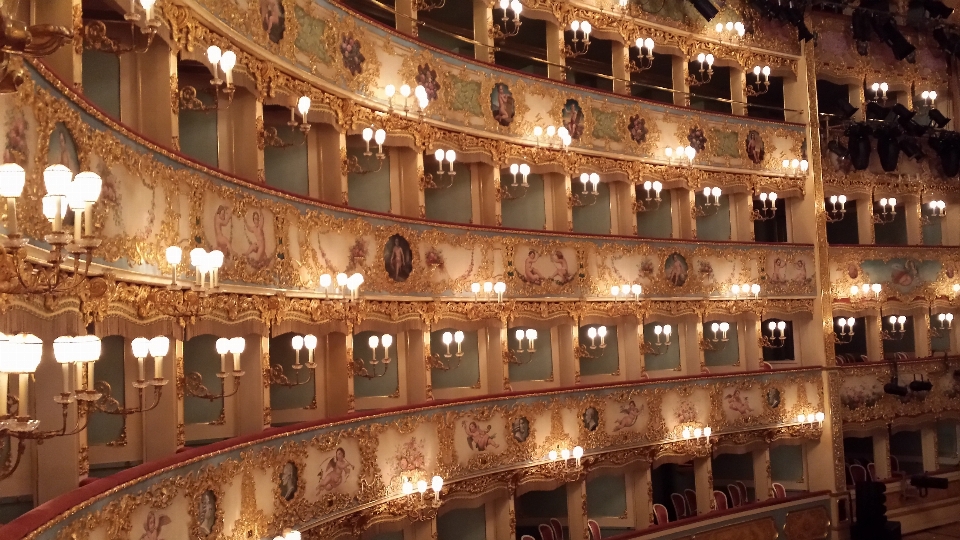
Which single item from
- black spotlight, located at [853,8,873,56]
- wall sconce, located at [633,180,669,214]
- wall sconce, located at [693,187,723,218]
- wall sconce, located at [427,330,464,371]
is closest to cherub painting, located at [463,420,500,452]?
wall sconce, located at [427,330,464,371]

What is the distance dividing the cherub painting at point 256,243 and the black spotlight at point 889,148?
16.3m

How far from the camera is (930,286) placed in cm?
2216

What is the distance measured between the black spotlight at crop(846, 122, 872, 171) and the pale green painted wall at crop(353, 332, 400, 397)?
41.6 ft

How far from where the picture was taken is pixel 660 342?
763 inches

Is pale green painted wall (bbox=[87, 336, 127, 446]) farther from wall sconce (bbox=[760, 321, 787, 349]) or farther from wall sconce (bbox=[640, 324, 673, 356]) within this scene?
wall sconce (bbox=[760, 321, 787, 349])

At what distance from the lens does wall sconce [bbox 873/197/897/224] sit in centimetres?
2162

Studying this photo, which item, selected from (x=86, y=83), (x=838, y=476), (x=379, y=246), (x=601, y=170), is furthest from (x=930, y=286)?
(x=86, y=83)

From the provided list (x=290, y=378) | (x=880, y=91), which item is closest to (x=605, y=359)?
(x=290, y=378)

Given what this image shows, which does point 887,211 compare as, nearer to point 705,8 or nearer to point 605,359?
point 705,8

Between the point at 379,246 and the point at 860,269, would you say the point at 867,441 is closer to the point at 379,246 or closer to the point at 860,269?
the point at 860,269

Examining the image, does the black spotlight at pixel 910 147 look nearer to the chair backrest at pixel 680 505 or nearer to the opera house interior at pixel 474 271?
the opera house interior at pixel 474 271

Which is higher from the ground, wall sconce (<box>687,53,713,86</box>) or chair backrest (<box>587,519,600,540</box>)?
wall sconce (<box>687,53,713,86</box>)

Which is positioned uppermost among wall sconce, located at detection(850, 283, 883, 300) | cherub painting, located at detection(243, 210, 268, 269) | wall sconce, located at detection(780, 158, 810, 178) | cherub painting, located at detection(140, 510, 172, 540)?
wall sconce, located at detection(780, 158, 810, 178)

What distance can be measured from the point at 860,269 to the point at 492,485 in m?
11.4
